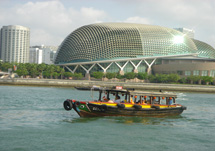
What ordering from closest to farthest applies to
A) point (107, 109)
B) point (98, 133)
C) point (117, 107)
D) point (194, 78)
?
point (98, 133) → point (107, 109) → point (117, 107) → point (194, 78)

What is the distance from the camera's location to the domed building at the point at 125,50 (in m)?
130

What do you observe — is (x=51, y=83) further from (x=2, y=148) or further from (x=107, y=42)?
(x=2, y=148)

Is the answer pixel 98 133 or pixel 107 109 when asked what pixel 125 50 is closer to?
pixel 107 109

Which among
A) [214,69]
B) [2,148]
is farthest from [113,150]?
[214,69]

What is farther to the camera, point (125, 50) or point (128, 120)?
point (125, 50)

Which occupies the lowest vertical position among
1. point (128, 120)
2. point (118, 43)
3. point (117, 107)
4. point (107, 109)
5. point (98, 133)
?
point (98, 133)

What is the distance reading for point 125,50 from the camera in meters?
131

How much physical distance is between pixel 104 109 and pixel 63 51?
112874 millimetres

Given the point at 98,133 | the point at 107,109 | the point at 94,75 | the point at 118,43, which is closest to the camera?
the point at 98,133

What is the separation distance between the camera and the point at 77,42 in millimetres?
134500

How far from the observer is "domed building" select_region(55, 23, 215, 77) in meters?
130

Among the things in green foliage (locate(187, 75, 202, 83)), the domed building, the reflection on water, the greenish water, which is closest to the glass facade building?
the domed building

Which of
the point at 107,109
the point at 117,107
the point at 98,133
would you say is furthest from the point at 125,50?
the point at 98,133

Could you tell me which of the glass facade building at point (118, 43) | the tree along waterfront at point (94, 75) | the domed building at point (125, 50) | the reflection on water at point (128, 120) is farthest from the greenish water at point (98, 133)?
the glass facade building at point (118, 43)
